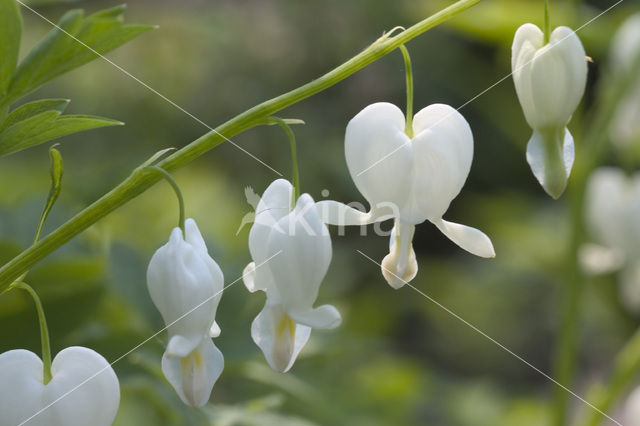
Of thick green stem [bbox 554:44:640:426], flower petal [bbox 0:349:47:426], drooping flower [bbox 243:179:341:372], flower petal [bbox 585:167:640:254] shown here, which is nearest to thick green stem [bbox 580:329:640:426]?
thick green stem [bbox 554:44:640:426]

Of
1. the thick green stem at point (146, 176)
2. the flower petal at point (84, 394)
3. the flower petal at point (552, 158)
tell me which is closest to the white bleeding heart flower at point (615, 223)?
the flower petal at point (552, 158)

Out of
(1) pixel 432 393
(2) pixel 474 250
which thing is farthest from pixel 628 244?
(2) pixel 474 250

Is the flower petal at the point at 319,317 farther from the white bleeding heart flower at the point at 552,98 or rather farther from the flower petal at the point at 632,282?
the flower petal at the point at 632,282

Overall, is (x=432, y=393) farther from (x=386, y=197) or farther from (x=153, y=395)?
(x=386, y=197)

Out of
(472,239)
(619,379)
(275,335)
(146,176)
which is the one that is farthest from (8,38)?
(619,379)

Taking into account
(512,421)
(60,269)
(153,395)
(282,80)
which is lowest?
(512,421)

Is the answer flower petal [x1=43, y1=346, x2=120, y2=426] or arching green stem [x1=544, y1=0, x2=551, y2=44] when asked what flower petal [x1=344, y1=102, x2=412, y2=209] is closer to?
arching green stem [x1=544, y1=0, x2=551, y2=44]

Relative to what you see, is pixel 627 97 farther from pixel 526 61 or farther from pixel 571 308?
pixel 526 61
